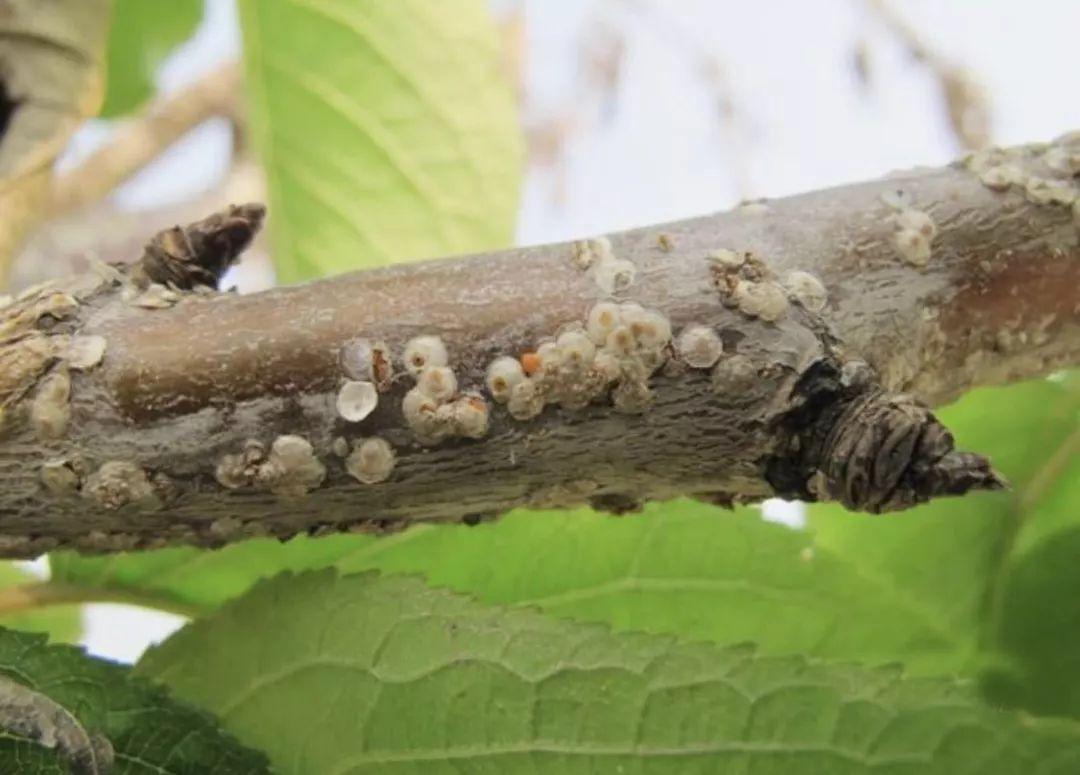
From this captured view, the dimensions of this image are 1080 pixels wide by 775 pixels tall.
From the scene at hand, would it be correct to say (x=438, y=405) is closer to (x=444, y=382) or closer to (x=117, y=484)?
(x=444, y=382)

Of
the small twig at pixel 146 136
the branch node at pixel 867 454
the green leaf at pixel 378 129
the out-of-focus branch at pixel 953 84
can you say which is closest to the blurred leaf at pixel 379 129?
the green leaf at pixel 378 129

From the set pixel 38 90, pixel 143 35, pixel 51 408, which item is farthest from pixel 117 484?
pixel 143 35

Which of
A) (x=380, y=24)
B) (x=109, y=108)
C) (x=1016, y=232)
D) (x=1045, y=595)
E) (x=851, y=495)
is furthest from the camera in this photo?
(x=109, y=108)

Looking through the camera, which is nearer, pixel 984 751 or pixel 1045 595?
pixel 984 751

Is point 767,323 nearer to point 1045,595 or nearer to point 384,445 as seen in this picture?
point 384,445

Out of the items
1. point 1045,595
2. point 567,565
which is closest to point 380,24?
point 567,565

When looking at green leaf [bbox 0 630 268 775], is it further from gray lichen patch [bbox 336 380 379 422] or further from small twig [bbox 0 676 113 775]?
gray lichen patch [bbox 336 380 379 422]

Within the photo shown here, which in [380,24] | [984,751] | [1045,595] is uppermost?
[380,24]
